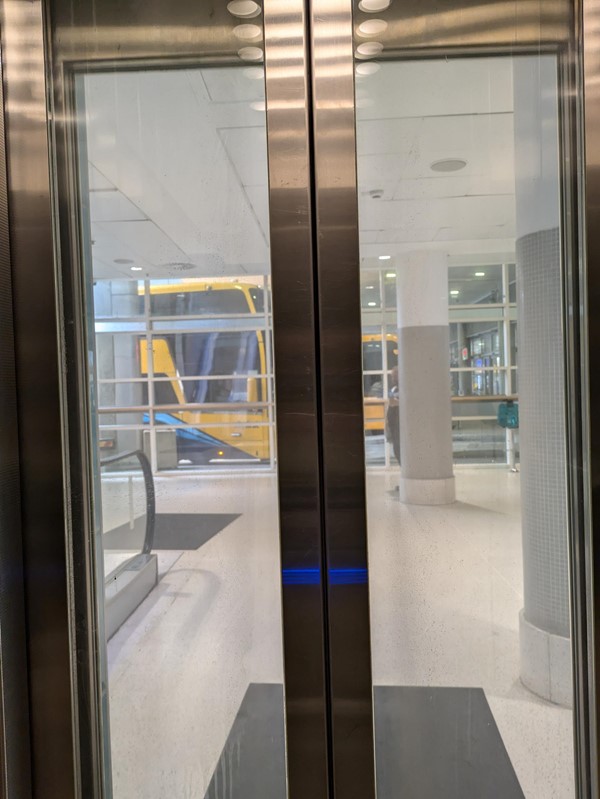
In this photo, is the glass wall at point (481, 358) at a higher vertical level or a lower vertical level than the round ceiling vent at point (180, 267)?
lower

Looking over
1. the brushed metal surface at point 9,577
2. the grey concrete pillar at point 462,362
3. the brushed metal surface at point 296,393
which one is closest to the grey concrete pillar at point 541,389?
the grey concrete pillar at point 462,362

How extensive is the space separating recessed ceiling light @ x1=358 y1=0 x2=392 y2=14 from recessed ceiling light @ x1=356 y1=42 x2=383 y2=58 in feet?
0.23

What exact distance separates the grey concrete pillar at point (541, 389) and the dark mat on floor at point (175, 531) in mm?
790

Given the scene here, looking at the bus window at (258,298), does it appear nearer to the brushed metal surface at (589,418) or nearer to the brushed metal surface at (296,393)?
Result: the brushed metal surface at (296,393)

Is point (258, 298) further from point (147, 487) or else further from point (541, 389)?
point (541, 389)

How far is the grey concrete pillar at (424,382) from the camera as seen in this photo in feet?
4.65

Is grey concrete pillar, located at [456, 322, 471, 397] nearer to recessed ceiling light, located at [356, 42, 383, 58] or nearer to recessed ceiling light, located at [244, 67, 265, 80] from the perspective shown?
recessed ceiling light, located at [356, 42, 383, 58]

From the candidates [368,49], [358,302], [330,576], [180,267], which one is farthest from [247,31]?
[330,576]

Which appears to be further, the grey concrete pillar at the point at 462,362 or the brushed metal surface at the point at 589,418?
the grey concrete pillar at the point at 462,362

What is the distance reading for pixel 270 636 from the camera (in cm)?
144

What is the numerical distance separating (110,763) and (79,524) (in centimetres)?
66

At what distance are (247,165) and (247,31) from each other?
32 cm

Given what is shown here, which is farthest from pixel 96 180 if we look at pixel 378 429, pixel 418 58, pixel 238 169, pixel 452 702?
pixel 452 702

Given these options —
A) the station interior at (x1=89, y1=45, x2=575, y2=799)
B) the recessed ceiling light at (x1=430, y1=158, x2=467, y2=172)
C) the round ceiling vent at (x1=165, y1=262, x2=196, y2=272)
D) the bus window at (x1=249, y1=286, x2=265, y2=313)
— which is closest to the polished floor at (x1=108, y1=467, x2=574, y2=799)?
the station interior at (x1=89, y1=45, x2=575, y2=799)
